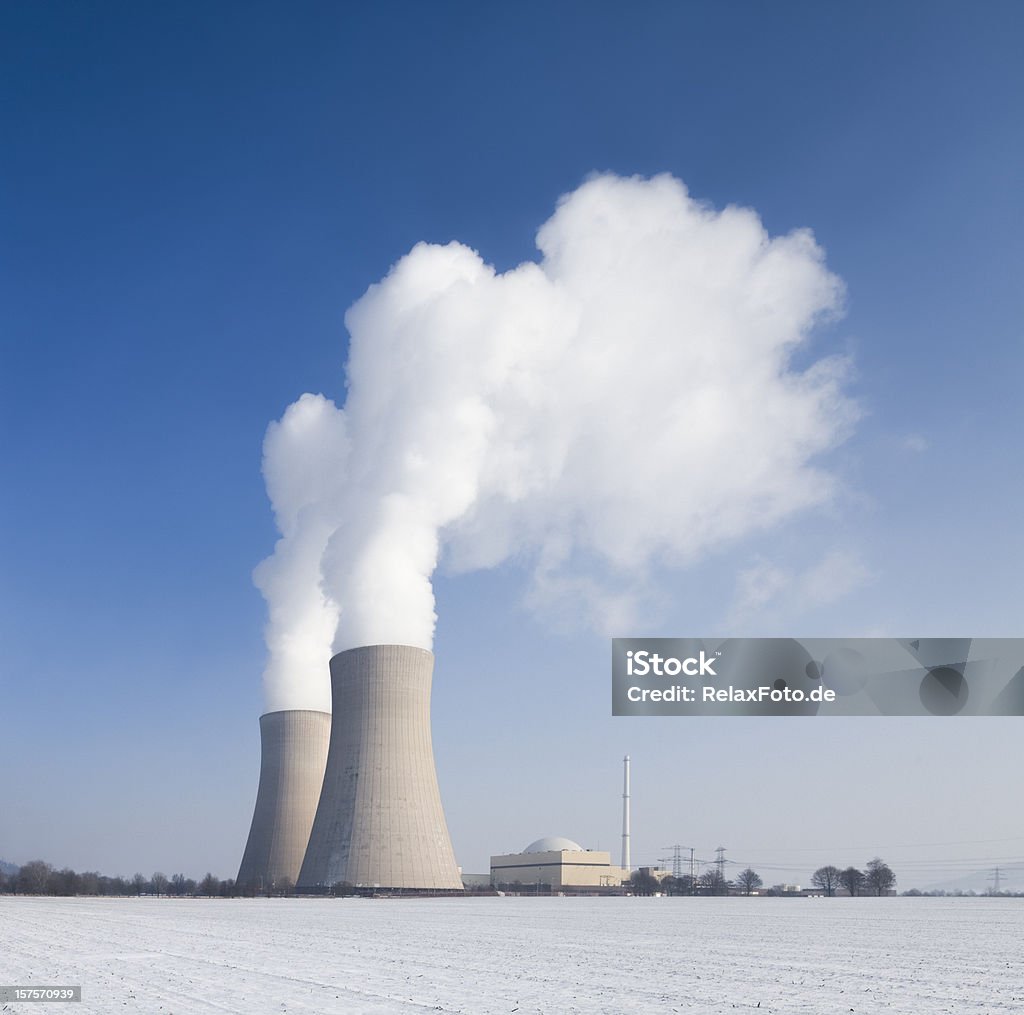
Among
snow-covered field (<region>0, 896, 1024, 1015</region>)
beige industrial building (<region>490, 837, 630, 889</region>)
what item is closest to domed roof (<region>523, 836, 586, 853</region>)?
beige industrial building (<region>490, 837, 630, 889</region>)

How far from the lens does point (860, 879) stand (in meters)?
91.2

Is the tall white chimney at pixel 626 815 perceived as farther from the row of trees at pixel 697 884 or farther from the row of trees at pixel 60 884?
the row of trees at pixel 60 884

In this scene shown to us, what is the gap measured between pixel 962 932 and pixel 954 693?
506 centimetres

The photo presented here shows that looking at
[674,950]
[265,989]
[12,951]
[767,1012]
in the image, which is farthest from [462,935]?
[767,1012]

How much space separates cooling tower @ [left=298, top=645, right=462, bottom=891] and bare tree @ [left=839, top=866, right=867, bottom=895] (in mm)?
66202

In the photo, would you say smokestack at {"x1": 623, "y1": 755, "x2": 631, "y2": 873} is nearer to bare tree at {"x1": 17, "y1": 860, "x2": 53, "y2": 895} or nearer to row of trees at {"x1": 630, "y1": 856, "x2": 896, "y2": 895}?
row of trees at {"x1": 630, "y1": 856, "x2": 896, "y2": 895}

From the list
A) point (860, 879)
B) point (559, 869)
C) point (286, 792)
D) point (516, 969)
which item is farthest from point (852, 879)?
point (516, 969)

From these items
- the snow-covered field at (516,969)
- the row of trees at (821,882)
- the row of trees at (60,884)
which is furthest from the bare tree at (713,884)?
the snow-covered field at (516,969)

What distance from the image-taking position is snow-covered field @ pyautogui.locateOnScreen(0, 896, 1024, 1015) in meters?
8.52

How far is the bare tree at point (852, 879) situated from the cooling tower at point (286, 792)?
6365 centimetres

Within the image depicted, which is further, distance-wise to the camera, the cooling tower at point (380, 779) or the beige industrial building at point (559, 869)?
the beige industrial building at point (559, 869)

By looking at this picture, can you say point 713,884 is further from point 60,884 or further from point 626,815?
point 60,884

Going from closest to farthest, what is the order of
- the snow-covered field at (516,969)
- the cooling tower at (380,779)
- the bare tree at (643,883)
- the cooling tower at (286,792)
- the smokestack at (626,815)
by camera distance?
the snow-covered field at (516,969), the cooling tower at (380,779), the cooling tower at (286,792), the bare tree at (643,883), the smokestack at (626,815)

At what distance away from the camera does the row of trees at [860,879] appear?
89.8m
